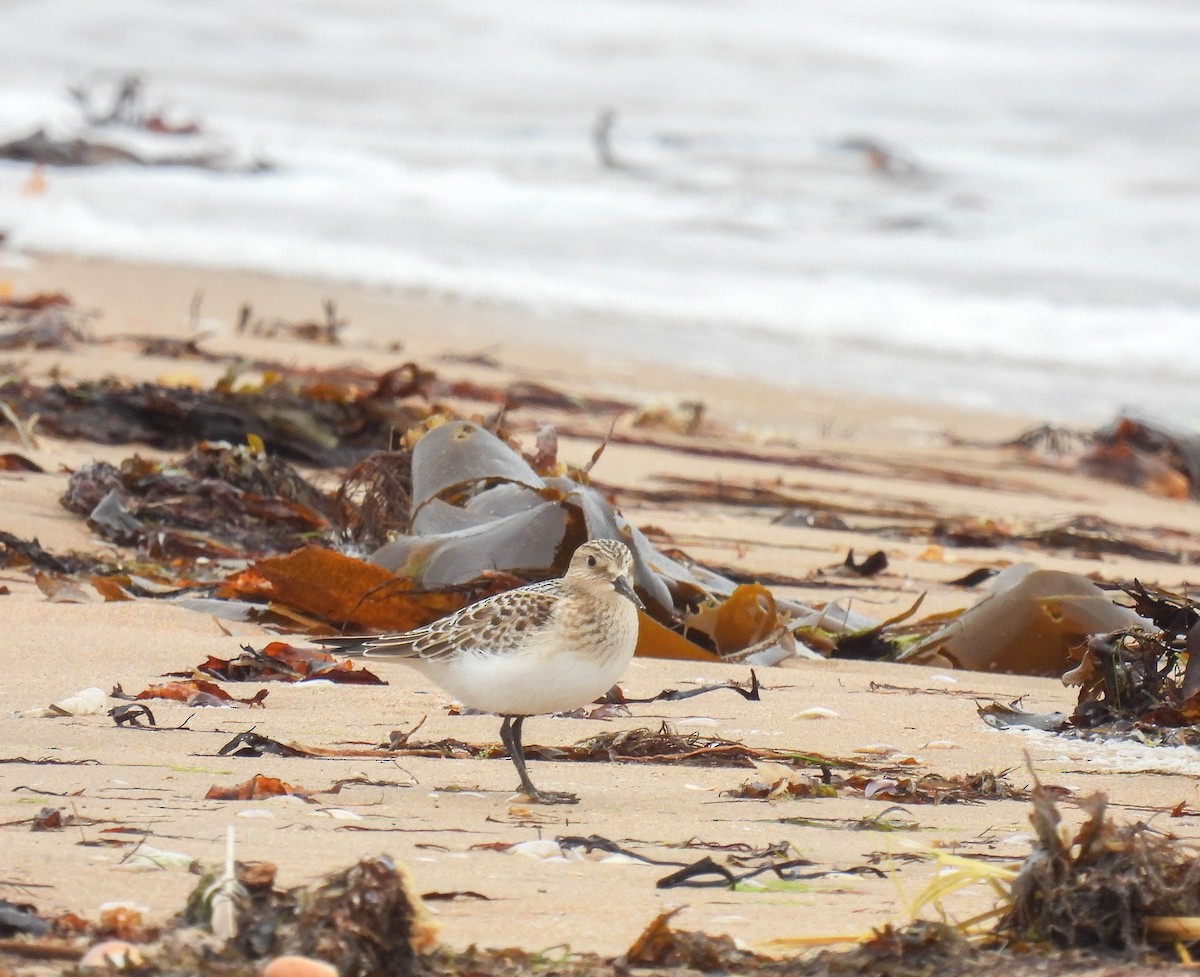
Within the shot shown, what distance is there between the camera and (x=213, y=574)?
14.9ft

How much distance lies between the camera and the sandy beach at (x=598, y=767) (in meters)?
2.09

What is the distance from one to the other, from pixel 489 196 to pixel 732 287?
7147 mm

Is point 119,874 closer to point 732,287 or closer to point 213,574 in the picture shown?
point 213,574

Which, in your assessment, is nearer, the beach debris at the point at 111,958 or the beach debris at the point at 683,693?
the beach debris at the point at 111,958

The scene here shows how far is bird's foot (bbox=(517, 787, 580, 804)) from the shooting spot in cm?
266

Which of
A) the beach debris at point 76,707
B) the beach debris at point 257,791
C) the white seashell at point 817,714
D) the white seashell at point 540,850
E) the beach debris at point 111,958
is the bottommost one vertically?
the beach debris at point 76,707

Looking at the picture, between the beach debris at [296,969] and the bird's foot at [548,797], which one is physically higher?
the beach debris at [296,969]

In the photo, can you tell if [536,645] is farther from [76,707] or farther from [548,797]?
[76,707]

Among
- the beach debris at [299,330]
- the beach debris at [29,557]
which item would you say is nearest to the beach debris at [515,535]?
the beach debris at [29,557]

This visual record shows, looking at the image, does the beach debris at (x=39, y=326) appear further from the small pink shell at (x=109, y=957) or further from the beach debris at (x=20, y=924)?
the small pink shell at (x=109, y=957)

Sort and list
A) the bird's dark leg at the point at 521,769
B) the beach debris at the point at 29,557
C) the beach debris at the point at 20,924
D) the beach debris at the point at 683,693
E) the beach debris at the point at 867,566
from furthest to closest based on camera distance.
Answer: the beach debris at the point at 867,566, the beach debris at the point at 29,557, the beach debris at the point at 683,693, the bird's dark leg at the point at 521,769, the beach debris at the point at 20,924

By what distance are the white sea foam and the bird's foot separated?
8899 millimetres

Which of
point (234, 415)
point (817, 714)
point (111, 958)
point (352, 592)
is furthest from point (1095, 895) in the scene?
point (234, 415)

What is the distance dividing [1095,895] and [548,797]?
1.01 meters
